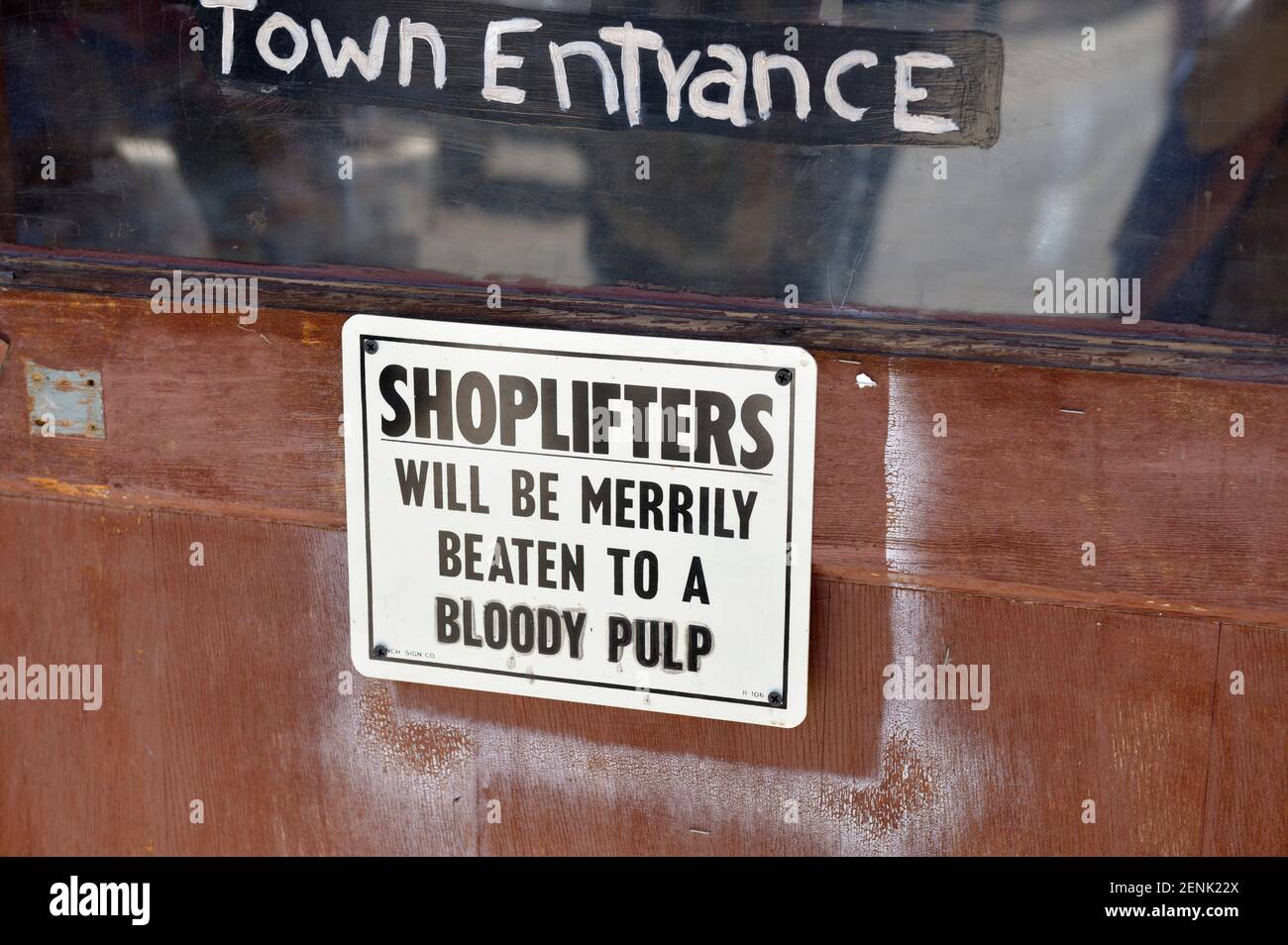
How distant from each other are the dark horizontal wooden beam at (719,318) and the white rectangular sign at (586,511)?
3cm

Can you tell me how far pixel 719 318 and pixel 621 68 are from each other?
271 mm

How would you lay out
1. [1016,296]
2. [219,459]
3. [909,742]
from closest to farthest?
[1016,296], [909,742], [219,459]

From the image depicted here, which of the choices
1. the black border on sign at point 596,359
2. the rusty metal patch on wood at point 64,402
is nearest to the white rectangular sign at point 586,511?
the black border on sign at point 596,359

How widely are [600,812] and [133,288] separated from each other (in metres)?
0.83

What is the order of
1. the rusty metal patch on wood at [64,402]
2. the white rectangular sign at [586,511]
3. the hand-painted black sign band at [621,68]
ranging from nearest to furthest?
the hand-painted black sign band at [621,68] < the white rectangular sign at [586,511] < the rusty metal patch on wood at [64,402]

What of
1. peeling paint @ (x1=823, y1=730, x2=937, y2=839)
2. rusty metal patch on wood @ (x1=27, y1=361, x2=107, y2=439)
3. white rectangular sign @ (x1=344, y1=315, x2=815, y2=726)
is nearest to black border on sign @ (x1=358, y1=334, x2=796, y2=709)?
white rectangular sign @ (x1=344, y1=315, x2=815, y2=726)

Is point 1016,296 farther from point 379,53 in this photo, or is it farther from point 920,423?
point 379,53

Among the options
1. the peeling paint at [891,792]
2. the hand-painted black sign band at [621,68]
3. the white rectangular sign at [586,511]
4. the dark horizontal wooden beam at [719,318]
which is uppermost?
the hand-painted black sign band at [621,68]

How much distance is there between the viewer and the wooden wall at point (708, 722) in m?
1.11

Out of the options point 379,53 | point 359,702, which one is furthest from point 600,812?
point 379,53

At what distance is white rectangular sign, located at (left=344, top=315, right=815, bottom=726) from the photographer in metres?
1.15

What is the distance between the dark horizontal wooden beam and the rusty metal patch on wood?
11cm

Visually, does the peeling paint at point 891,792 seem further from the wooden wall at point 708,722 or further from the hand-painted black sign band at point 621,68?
the hand-painted black sign band at point 621,68

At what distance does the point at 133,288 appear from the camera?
1296mm
